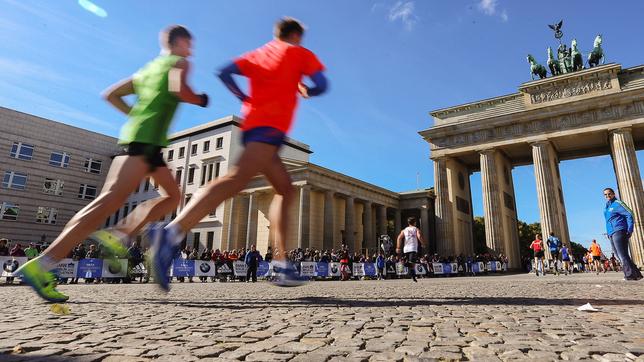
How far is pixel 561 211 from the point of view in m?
35.1

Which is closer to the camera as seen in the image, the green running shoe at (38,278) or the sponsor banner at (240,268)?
the green running shoe at (38,278)

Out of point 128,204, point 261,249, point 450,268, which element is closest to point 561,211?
point 450,268

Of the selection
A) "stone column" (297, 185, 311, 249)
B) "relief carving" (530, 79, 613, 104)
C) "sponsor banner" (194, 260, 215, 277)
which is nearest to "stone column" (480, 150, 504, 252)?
"relief carving" (530, 79, 613, 104)

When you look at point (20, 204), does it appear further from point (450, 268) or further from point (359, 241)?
point (450, 268)

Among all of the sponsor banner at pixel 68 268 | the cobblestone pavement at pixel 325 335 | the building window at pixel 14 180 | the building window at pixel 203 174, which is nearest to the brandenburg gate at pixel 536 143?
the building window at pixel 203 174

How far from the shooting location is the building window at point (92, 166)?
45688mm

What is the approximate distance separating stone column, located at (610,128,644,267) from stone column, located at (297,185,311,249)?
25627 millimetres

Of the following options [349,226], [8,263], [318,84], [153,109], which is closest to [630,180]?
[349,226]

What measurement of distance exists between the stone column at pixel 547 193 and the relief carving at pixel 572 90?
448 cm

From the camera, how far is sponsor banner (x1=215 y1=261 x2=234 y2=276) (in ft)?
59.8

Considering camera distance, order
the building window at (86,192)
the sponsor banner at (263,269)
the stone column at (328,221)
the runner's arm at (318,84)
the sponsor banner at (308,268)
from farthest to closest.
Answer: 1. the building window at (86,192)
2. the stone column at (328,221)
3. the sponsor banner at (308,268)
4. the sponsor banner at (263,269)
5. the runner's arm at (318,84)

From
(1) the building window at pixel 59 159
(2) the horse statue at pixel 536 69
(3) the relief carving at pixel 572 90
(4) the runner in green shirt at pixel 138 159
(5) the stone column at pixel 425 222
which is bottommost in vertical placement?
Result: (4) the runner in green shirt at pixel 138 159

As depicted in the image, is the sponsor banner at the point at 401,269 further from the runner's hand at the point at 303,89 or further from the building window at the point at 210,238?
the building window at the point at 210,238

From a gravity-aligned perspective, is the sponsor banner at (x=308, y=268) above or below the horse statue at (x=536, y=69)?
below
